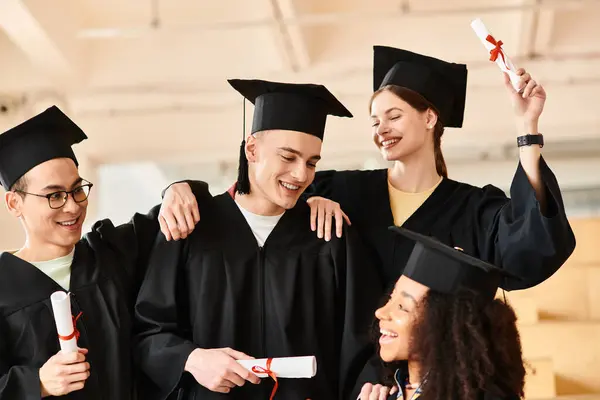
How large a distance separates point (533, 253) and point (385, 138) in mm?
657

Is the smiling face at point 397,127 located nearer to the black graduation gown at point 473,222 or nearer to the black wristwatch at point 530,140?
the black graduation gown at point 473,222

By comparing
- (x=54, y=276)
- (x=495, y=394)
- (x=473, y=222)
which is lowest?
(x=495, y=394)

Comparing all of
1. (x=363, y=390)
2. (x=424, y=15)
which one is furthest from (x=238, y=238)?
(x=424, y=15)

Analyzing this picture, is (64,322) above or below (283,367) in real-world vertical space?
above

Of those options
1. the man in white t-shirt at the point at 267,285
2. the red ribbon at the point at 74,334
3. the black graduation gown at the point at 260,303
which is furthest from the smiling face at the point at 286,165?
the red ribbon at the point at 74,334

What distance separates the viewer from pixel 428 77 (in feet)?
10.9

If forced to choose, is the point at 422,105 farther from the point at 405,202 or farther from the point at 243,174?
the point at 243,174

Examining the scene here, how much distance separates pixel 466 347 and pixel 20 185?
1.44m

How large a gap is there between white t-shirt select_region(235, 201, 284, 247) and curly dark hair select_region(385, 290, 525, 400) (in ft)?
2.21

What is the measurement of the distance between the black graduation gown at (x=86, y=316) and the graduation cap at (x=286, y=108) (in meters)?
0.48

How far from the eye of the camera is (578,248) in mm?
9945

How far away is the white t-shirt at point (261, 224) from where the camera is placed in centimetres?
295

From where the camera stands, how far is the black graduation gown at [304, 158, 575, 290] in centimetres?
287

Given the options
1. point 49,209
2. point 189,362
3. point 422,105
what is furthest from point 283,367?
point 422,105
